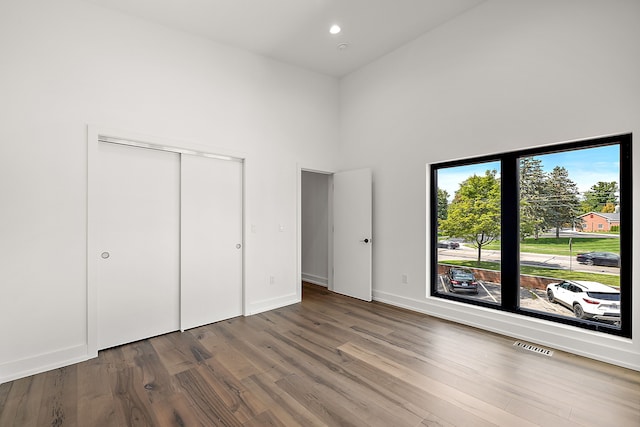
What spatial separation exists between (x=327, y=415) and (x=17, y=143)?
334 centimetres

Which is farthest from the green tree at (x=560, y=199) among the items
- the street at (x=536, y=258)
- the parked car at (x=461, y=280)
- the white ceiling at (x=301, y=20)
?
the white ceiling at (x=301, y=20)

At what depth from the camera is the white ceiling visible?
10.5ft

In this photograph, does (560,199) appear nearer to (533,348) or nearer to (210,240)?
(533,348)

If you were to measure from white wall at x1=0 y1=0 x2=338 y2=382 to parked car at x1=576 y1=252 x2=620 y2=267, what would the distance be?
142 inches

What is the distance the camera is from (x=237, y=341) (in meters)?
3.15

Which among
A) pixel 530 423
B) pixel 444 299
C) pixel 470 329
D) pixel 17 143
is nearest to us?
pixel 530 423

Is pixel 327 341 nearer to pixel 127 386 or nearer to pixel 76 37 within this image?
pixel 127 386

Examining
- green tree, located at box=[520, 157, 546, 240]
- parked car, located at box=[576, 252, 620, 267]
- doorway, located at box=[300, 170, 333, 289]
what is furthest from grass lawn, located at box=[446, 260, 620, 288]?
doorway, located at box=[300, 170, 333, 289]

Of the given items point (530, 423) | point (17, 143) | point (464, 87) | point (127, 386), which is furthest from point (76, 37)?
point (530, 423)

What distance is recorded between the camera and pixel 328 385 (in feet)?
7.63

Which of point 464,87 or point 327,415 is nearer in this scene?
point 327,415

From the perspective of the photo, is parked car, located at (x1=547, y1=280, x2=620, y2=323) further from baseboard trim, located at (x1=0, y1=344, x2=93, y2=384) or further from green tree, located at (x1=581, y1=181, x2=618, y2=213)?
baseboard trim, located at (x1=0, y1=344, x2=93, y2=384)

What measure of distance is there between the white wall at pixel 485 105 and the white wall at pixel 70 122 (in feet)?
6.08

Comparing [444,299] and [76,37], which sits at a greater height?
[76,37]
